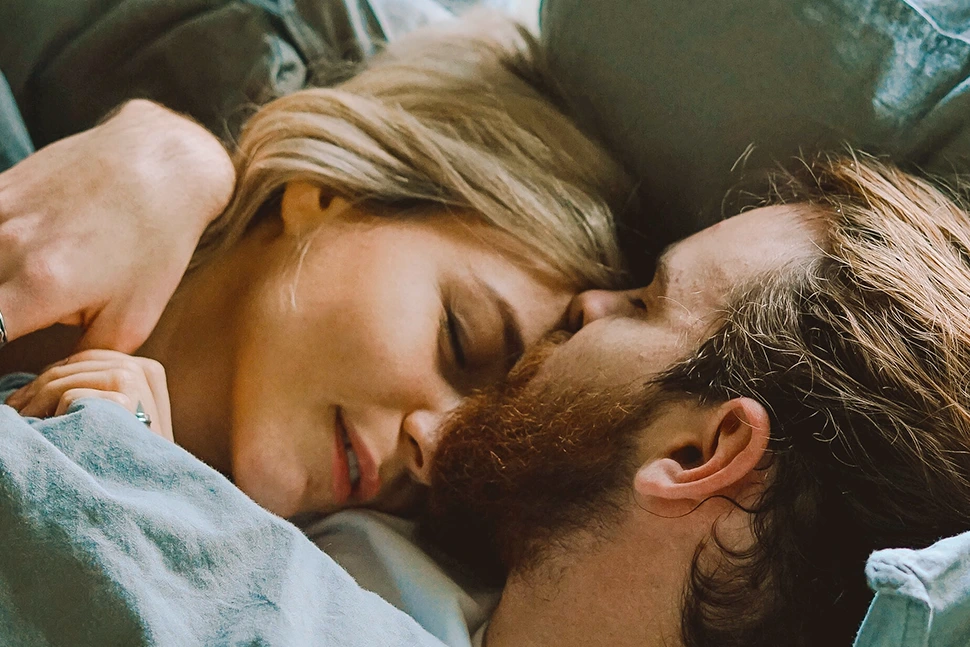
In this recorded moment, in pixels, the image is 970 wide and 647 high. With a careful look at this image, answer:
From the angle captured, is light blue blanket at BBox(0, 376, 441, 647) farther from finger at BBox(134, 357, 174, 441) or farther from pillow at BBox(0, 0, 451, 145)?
pillow at BBox(0, 0, 451, 145)

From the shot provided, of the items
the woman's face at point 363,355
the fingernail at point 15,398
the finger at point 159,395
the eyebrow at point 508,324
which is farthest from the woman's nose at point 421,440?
the fingernail at point 15,398

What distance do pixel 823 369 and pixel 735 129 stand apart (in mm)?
376

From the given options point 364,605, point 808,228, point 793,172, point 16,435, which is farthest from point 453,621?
point 793,172

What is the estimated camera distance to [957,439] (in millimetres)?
674

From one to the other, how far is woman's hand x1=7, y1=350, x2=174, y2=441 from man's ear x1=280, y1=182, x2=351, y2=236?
25 centimetres

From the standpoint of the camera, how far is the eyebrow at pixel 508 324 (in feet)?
3.03

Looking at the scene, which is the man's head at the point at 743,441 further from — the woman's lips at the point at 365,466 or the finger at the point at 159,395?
the finger at the point at 159,395

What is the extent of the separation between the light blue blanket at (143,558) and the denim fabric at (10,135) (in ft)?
1.64

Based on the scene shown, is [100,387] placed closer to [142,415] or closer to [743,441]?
[142,415]

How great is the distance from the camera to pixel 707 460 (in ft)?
2.29

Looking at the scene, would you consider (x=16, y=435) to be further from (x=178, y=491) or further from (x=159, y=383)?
(x=159, y=383)

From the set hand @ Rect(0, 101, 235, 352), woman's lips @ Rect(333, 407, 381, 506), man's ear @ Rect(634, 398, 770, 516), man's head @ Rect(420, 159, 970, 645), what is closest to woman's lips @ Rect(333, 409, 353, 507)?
woman's lips @ Rect(333, 407, 381, 506)

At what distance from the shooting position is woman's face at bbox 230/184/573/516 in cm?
87

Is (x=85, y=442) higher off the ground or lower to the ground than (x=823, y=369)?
lower
